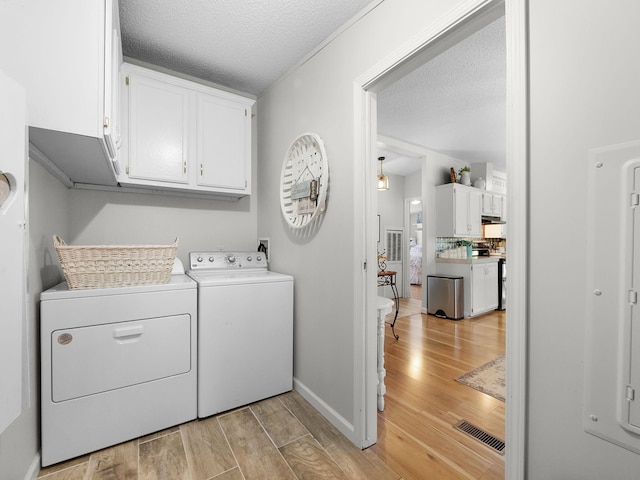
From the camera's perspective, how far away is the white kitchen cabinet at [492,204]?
4908 mm

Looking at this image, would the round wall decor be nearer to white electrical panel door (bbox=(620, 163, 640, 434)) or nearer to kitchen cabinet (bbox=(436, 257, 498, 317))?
white electrical panel door (bbox=(620, 163, 640, 434))

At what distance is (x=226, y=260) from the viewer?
2371 millimetres

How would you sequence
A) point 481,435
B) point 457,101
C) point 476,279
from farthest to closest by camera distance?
point 476,279
point 457,101
point 481,435

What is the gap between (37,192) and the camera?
143 centimetres

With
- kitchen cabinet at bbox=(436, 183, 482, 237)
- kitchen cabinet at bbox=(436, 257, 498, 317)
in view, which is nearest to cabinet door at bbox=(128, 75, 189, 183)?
kitchen cabinet at bbox=(436, 183, 482, 237)

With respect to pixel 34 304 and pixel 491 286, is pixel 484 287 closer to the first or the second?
pixel 491 286

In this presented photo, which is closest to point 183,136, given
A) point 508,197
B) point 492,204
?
point 508,197

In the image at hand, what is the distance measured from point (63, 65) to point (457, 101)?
3141 millimetres

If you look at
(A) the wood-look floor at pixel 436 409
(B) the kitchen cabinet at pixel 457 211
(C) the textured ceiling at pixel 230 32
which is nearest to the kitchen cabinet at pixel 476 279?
(B) the kitchen cabinet at pixel 457 211

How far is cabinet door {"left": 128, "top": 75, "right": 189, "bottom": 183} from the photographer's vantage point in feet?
6.63

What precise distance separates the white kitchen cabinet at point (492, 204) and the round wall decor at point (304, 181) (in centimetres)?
395

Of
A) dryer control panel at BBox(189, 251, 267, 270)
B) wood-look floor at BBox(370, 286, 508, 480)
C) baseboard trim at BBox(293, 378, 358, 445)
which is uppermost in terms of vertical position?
dryer control panel at BBox(189, 251, 267, 270)

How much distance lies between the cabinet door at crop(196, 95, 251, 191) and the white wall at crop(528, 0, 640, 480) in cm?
200

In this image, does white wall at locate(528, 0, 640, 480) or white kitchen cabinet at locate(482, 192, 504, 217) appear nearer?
white wall at locate(528, 0, 640, 480)
